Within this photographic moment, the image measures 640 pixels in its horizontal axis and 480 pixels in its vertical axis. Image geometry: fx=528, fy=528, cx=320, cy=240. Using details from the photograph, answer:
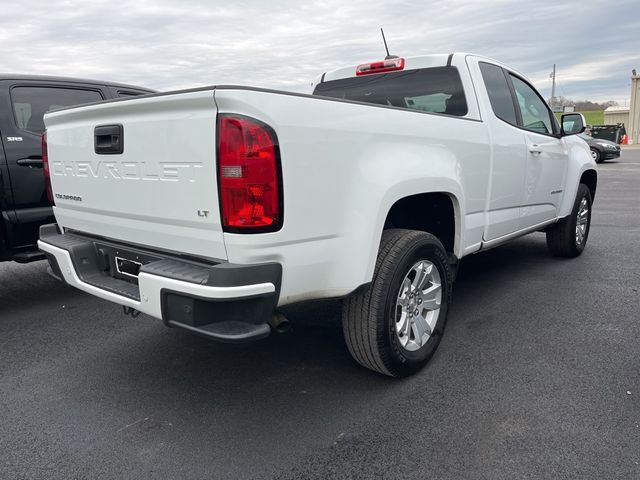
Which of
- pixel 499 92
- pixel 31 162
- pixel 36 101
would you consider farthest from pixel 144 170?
pixel 499 92

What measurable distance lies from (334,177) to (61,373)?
221 centimetres

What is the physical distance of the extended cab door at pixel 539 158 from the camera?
14.7 ft

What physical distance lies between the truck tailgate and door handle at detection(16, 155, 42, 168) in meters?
1.21

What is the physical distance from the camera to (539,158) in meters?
4.58

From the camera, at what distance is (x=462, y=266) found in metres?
5.70

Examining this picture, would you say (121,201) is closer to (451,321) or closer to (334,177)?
(334,177)

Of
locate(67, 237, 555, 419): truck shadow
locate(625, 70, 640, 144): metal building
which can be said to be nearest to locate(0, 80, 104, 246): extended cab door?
locate(67, 237, 555, 419): truck shadow

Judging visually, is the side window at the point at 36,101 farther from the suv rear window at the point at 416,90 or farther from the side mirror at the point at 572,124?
the side mirror at the point at 572,124

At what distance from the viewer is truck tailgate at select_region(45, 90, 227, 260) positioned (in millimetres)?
2293

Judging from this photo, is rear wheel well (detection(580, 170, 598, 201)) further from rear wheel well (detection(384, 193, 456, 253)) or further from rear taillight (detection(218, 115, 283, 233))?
rear taillight (detection(218, 115, 283, 233))

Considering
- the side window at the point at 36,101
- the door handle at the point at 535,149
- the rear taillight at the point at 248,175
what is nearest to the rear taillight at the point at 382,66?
the door handle at the point at 535,149

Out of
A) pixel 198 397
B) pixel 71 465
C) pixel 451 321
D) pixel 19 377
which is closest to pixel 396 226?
pixel 451 321

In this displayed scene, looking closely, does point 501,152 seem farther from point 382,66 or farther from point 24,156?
point 24,156

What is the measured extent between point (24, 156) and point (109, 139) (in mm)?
2036
